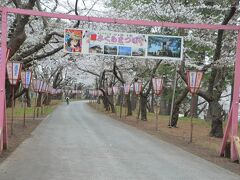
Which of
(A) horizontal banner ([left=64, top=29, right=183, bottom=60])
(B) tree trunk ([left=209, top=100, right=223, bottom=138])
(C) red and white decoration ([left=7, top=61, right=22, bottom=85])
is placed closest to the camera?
(A) horizontal banner ([left=64, top=29, right=183, bottom=60])

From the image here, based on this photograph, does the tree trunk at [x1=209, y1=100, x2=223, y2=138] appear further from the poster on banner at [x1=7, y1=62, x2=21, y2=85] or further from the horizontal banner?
the poster on banner at [x1=7, y1=62, x2=21, y2=85]

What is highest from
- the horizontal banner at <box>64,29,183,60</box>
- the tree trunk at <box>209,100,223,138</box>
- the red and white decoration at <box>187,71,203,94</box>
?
the horizontal banner at <box>64,29,183,60</box>

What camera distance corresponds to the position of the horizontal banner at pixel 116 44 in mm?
13195

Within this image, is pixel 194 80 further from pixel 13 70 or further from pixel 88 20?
pixel 13 70

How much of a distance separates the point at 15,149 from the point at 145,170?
4.85 m

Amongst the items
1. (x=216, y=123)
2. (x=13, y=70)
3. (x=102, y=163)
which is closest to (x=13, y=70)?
(x=13, y=70)

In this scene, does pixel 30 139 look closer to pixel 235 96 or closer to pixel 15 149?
pixel 15 149

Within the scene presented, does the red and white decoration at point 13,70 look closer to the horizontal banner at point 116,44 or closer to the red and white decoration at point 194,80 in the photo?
the horizontal banner at point 116,44

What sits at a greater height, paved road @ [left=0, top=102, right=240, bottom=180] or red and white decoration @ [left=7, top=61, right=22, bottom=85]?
red and white decoration @ [left=7, top=61, right=22, bottom=85]

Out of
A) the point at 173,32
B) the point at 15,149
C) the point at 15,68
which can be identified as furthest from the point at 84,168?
the point at 173,32

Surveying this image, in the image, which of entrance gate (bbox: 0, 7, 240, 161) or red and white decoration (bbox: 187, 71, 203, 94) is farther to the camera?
red and white decoration (bbox: 187, 71, 203, 94)

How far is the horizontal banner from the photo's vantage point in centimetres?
1320

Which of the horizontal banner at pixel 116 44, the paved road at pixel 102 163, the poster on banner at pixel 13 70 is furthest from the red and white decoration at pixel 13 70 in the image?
the horizontal banner at pixel 116 44

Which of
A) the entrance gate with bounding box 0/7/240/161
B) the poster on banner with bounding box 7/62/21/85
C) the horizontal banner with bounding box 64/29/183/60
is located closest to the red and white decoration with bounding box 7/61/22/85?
the poster on banner with bounding box 7/62/21/85
